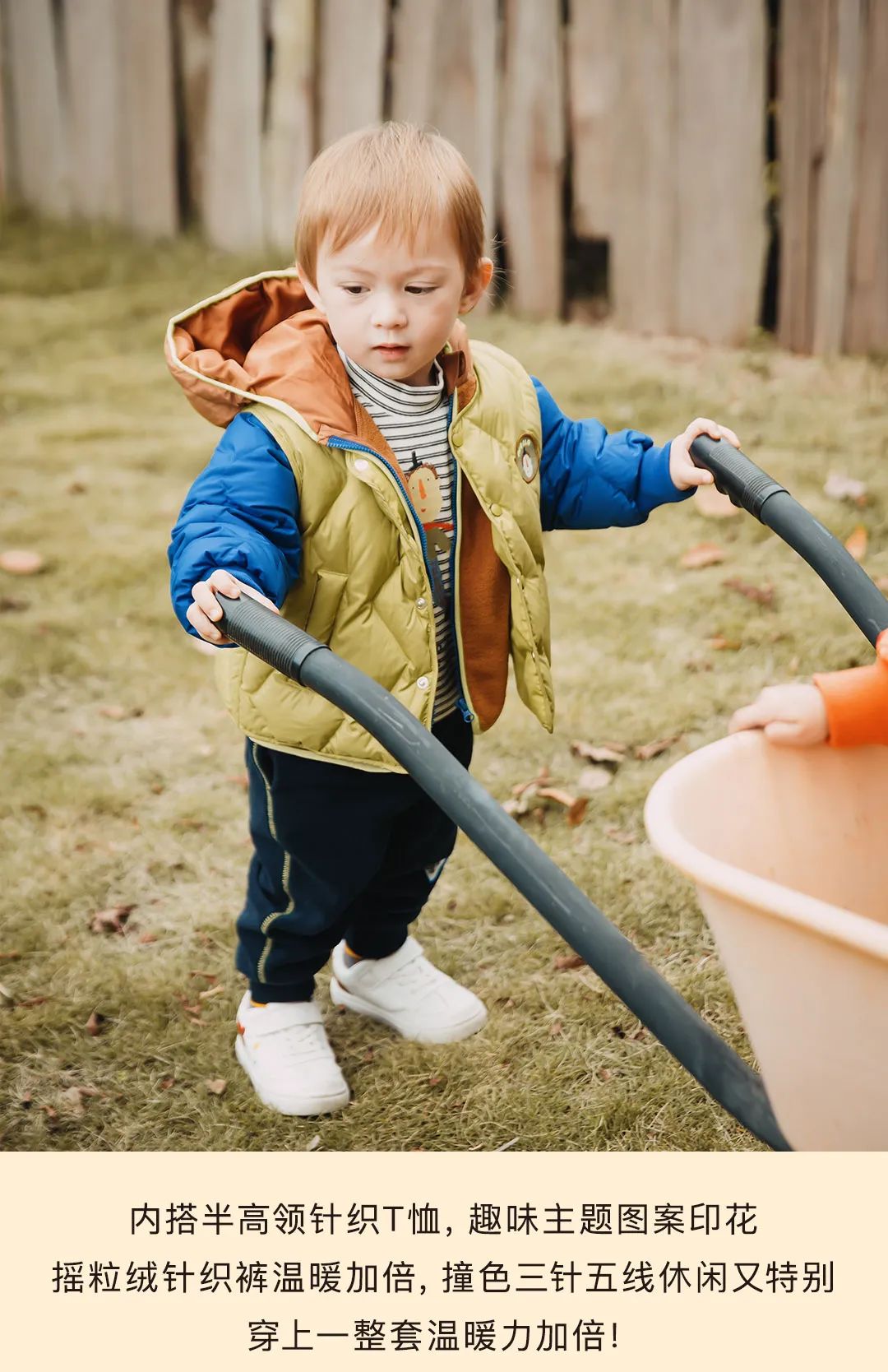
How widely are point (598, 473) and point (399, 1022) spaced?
1.00 metres

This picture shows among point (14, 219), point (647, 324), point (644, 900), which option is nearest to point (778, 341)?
point (647, 324)

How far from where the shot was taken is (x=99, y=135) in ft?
21.6

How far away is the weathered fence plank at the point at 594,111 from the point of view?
4809mm

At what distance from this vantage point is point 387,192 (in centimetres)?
181

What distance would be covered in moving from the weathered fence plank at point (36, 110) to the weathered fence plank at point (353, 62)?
171cm

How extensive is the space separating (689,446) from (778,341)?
2.95 m

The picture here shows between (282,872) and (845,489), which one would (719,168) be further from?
(282,872)

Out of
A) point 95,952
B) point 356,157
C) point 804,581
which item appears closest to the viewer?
point 356,157

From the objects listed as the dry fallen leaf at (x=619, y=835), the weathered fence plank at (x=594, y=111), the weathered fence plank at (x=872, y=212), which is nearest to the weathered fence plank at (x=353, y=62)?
the weathered fence plank at (x=594, y=111)

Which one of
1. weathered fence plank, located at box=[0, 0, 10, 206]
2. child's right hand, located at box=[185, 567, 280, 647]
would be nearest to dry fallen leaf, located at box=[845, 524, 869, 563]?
child's right hand, located at box=[185, 567, 280, 647]

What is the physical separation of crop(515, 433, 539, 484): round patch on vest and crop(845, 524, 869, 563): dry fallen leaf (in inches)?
74.4

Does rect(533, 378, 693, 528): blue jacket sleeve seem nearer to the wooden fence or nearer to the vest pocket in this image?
the vest pocket

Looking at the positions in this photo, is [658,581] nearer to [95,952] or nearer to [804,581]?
[804,581]

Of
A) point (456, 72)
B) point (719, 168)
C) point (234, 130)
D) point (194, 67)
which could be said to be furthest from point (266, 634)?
point (194, 67)
